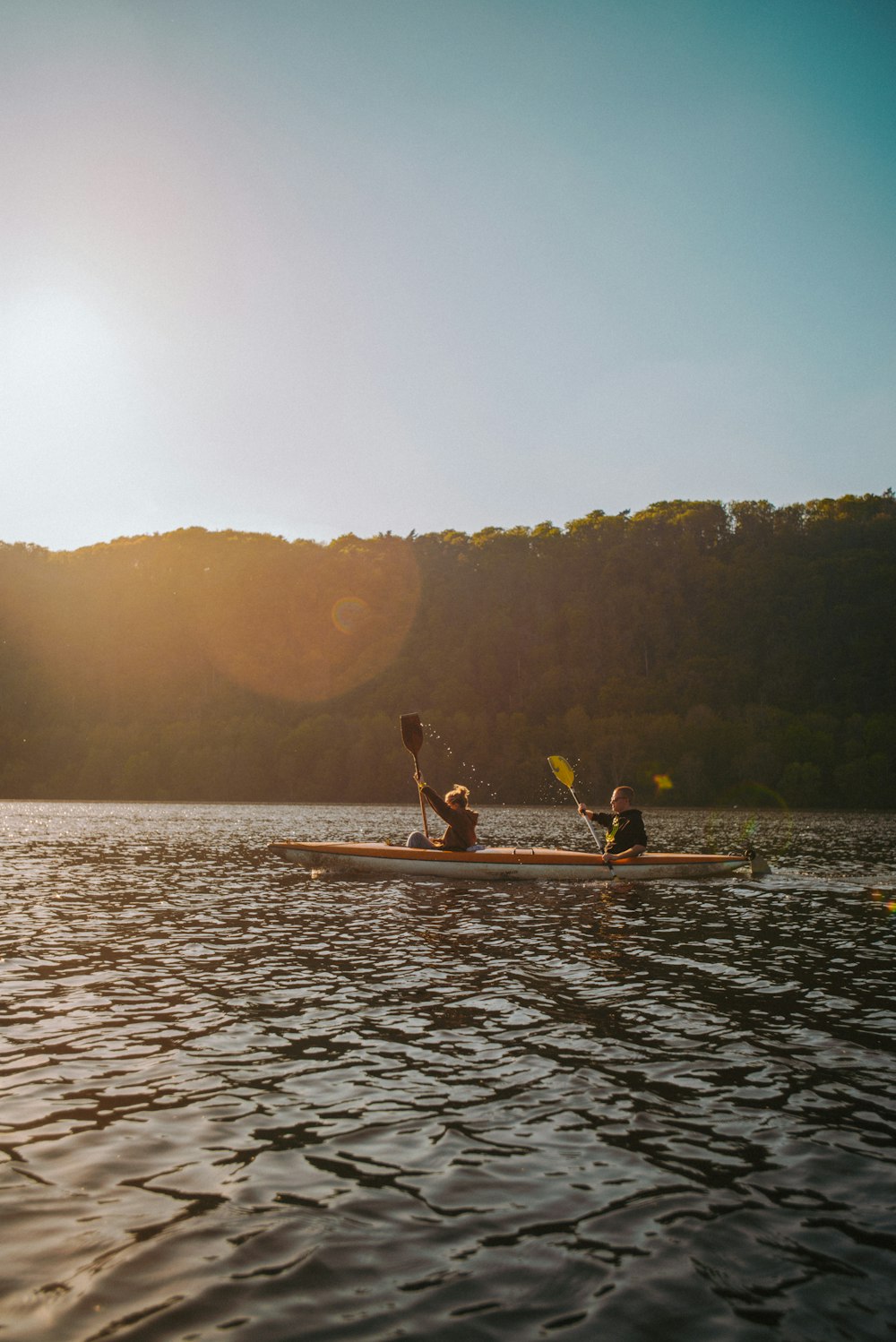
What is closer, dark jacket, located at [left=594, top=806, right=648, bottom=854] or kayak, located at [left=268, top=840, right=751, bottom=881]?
kayak, located at [left=268, top=840, right=751, bottom=881]

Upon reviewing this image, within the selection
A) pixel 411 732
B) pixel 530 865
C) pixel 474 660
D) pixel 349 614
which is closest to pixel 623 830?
pixel 530 865

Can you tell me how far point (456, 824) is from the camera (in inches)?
741

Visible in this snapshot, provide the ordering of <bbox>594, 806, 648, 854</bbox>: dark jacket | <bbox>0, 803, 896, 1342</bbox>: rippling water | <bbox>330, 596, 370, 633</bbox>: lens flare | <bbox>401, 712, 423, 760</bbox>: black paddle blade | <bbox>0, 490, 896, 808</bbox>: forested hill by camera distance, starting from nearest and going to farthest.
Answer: <bbox>0, 803, 896, 1342</bbox>: rippling water < <bbox>594, 806, 648, 854</bbox>: dark jacket < <bbox>401, 712, 423, 760</bbox>: black paddle blade < <bbox>0, 490, 896, 808</bbox>: forested hill < <bbox>330, 596, 370, 633</bbox>: lens flare

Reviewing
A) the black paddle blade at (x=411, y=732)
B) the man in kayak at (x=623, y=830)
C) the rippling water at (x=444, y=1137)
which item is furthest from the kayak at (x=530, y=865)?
the rippling water at (x=444, y=1137)

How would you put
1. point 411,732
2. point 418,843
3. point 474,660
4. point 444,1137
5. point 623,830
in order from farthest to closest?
1. point 474,660
2. point 411,732
3. point 418,843
4. point 623,830
5. point 444,1137

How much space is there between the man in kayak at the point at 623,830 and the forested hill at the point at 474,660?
5417 cm

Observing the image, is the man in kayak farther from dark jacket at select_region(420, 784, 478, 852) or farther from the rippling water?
the rippling water

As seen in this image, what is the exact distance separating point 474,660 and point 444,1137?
314ft

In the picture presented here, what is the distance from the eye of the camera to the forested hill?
80.1 metres

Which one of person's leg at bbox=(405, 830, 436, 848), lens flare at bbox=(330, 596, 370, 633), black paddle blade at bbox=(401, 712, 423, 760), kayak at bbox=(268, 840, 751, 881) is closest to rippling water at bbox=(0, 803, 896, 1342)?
kayak at bbox=(268, 840, 751, 881)

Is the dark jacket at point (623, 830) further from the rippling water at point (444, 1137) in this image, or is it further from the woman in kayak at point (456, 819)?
the rippling water at point (444, 1137)

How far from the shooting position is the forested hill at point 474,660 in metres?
80.1

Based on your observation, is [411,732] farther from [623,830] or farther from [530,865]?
[623,830]

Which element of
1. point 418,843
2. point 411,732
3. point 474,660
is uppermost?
point 474,660
